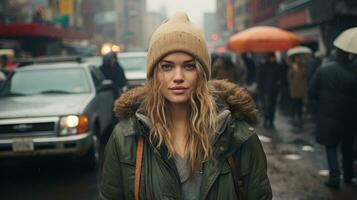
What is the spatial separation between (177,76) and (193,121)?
0.24 metres

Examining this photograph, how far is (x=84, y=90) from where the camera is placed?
7.82 meters

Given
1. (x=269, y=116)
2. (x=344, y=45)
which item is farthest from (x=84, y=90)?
(x=269, y=116)

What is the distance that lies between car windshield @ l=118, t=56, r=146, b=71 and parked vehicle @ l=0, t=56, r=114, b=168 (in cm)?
486

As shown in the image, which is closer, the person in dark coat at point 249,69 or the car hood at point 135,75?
the person in dark coat at point 249,69

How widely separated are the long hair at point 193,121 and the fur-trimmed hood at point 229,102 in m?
0.08

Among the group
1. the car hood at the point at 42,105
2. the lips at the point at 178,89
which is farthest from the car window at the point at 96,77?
the lips at the point at 178,89

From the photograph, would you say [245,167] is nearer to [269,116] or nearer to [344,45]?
[344,45]

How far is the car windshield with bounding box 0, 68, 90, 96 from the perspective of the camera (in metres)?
7.72

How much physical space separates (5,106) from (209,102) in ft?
17.9

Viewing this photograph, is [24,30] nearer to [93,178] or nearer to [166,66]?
[93,178]

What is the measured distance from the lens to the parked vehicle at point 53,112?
252 inches

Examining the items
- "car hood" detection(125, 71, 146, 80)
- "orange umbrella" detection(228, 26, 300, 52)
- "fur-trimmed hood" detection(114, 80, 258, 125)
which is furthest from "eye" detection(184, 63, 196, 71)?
"orange umbrella" detection(228, 26, 300, 52)

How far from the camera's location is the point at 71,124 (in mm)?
6469

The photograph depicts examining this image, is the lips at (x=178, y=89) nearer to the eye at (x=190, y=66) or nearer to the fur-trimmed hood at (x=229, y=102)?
the eye at (x=190, y=66)
